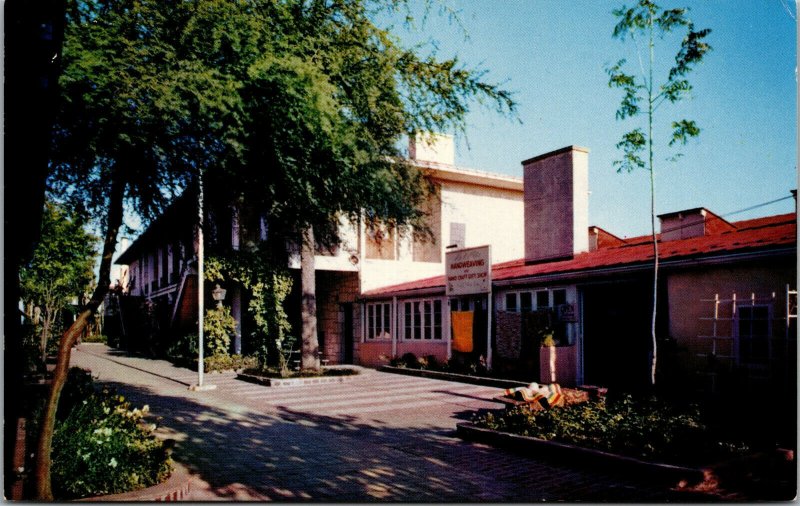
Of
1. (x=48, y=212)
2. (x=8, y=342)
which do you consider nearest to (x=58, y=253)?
(x=48, y=212)

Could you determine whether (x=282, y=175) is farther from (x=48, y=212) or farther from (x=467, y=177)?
(x=467, y=177)

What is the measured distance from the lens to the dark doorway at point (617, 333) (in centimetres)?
1305

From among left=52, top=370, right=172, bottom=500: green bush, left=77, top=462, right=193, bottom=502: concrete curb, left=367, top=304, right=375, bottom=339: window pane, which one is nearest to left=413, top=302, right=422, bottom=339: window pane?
left=367, top=304, right=375, bottom=339: window pane

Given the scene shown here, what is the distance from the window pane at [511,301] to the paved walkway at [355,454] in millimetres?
3162

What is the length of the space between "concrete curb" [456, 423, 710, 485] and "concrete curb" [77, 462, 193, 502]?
4.04 meters

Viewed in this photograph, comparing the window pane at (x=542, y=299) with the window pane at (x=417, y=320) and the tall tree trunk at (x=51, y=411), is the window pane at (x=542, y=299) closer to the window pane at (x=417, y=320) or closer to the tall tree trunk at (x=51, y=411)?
the window pane at (x=417, y=320)

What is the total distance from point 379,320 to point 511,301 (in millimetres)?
7214

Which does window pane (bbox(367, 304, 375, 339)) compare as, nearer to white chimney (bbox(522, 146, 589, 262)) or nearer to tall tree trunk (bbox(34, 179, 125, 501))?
white chimney (bbox(522, 146, 589, 262))

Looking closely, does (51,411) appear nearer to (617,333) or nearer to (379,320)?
(617,333)

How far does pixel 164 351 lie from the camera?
2695cm

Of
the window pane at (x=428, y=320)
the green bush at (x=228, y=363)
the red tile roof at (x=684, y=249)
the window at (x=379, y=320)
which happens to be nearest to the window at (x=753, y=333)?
the red tile roof at (x=684, y=249)

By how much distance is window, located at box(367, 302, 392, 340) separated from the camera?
21609 mm

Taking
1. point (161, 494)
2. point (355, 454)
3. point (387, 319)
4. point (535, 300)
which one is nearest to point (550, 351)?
point (535, 300)

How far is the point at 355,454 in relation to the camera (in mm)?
7625
